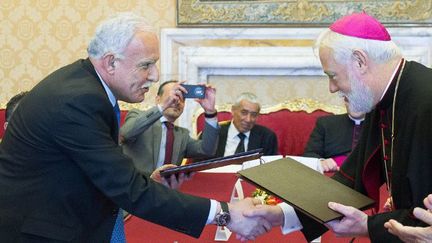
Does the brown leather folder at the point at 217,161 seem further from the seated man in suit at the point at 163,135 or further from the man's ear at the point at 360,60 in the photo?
the seated man in suit at the point at 163,135

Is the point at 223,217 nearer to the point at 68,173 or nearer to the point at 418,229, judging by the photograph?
the point at 68,173

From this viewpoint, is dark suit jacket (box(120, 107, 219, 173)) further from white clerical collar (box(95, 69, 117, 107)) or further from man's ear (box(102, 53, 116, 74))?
man's ear (box(102, 53, 116, 74))

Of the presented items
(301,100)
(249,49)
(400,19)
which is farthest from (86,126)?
(400,19)

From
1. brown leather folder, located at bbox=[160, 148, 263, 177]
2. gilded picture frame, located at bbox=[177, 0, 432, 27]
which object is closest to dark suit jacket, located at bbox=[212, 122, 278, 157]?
gilded picture frame, located at bbox=[177, 0, 432, 27]

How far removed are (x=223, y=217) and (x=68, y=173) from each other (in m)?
0.58

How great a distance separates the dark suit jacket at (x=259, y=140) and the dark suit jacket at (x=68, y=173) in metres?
2.42

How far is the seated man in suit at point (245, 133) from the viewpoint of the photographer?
14.5 ft

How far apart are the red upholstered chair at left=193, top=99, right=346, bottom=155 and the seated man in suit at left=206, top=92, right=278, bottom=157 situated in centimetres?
15

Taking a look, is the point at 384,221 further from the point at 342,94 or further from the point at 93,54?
the point at 93,54

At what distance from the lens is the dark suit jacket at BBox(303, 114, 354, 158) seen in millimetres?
4371

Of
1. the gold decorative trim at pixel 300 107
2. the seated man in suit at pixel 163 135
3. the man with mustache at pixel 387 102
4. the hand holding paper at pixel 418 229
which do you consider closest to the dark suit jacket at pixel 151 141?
the seated man in suit at pixel 163 135

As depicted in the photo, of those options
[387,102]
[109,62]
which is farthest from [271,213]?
[109,62]

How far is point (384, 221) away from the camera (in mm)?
1954

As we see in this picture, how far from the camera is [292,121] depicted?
4.61 metres
